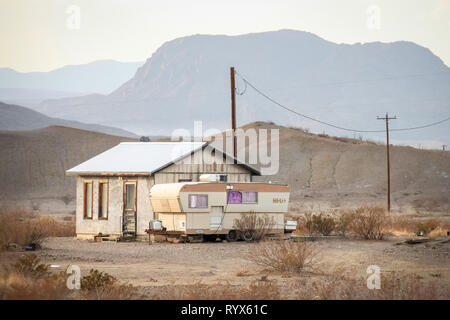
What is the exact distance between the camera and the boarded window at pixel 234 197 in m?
25.3

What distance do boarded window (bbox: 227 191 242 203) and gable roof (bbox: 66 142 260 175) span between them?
113 inches

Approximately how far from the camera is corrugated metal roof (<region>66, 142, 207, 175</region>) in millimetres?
27309

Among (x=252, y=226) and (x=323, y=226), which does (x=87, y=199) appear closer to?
(x=252, y=226)


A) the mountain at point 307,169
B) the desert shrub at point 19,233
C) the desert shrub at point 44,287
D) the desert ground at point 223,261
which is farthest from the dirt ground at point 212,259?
the mountain at point 307,169

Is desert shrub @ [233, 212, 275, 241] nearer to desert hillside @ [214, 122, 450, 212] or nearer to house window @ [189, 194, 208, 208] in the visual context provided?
house window @ [189, 194, 208, 208]

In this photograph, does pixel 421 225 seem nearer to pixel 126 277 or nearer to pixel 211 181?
pixel 211 181

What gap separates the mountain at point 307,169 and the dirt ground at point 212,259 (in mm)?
36407

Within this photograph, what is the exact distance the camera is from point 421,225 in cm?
3078

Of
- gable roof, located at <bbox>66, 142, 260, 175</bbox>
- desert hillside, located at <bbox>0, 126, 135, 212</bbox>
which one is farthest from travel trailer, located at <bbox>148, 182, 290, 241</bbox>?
desert hillside, located at <bbox>0, 126, 135, 212</bbox>

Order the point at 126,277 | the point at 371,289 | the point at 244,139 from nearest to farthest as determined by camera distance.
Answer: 1. the point at 371,289
2. the point at 126,277
3. the point at 244,139

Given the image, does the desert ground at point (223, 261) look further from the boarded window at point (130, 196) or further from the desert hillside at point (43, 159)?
the desert hillside at point (43, 159)

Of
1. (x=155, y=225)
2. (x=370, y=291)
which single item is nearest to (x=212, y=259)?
(x=155, y=225)
